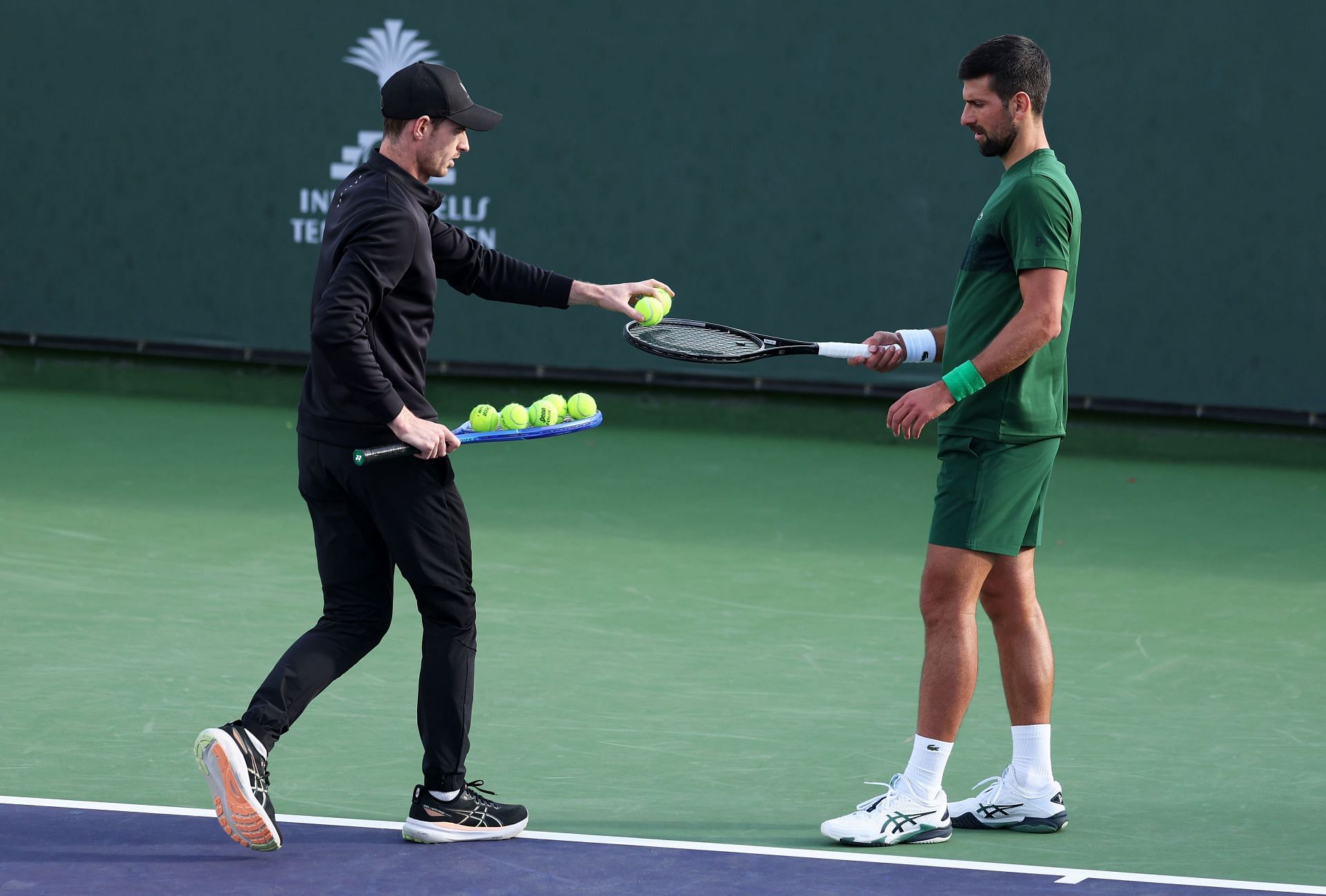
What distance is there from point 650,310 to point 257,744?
1.46 m

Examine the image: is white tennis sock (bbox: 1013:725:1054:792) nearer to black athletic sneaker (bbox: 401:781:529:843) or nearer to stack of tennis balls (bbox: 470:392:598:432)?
black athletic sneaker (bbox: 401:781:529:843)

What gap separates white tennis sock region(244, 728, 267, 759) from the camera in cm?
404

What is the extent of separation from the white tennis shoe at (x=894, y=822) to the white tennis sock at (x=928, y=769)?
0.05 ft

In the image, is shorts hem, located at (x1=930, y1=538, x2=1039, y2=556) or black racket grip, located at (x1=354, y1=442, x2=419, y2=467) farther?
shorts hem, located at (x1=930, y1=538, x2=1039, y2=556)

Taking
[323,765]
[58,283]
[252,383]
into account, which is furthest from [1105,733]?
[58,283]

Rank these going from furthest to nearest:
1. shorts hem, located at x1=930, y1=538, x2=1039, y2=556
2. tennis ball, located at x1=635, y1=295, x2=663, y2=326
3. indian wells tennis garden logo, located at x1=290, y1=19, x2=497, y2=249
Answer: indian wells tennis garden logo, located at x1=290, y1=19, x2=497, y2=249
tennis ball, located at x1=635, y1=295, x2=663, y2=326
shorts hem, located at x1=930, y1=538, x2=1039, y2=556

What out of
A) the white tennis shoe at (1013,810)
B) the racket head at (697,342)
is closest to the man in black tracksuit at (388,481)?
the racket head at (697,342)

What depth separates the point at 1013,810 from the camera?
4363 millimetres

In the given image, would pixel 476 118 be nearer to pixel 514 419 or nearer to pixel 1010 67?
pixel 514 419

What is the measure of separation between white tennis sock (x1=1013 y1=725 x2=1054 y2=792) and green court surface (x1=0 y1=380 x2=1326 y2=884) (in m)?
0.14

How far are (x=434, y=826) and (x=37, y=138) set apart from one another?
297 inches

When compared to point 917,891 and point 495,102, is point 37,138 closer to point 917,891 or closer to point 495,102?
point 495,102

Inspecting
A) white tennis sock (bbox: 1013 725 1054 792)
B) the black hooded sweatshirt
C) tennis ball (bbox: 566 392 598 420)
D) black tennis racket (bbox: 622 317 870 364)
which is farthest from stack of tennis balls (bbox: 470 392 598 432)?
white tennis sock (bbox: 1013 725 1054 792)

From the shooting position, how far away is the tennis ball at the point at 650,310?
4.71 m
